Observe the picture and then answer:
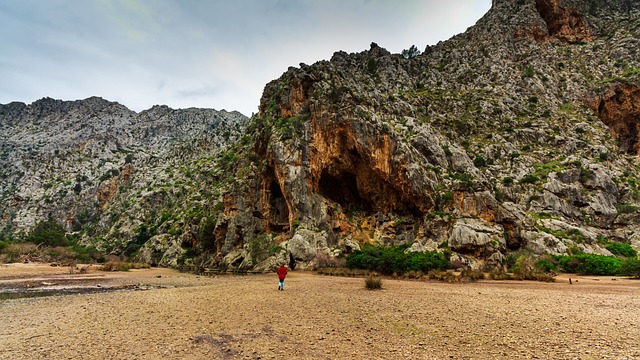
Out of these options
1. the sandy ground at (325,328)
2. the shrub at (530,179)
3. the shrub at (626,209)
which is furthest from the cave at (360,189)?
the sandy ground at (325,328)

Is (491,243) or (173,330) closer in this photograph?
(173,330)

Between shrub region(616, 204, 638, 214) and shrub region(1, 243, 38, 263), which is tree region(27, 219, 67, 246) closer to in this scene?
shrub region(1, 243, 38, 263)

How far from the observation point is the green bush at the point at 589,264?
35.2m

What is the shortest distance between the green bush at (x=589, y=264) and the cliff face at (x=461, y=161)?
11.9 ft

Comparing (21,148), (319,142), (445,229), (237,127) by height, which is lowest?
(445,229)

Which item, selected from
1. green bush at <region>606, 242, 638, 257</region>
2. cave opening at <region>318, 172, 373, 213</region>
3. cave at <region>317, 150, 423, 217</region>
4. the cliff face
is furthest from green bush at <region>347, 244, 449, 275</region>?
green bush at <region>606, 242, 638, 257</region>

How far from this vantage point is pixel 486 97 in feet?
246

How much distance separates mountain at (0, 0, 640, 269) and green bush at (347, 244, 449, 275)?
141 inches

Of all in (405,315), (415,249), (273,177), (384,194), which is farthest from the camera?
(273,177)

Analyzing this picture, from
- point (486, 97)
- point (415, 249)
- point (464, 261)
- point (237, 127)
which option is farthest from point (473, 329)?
point (237, 127)

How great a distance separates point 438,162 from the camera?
5516 centimetres

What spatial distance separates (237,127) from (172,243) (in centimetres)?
7297

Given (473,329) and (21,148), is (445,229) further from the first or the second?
(21,148)

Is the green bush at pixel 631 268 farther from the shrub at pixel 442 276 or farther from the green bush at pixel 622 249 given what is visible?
the shrub at pixel 442 276
